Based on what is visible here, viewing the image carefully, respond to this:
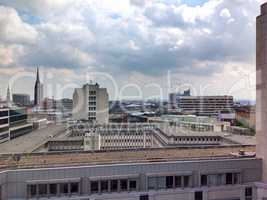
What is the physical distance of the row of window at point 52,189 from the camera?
1483 cm

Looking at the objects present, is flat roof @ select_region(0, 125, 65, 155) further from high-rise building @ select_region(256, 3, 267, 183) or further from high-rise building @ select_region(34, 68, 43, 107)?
high-rise building @ select_region(34, 68, 43, 107)

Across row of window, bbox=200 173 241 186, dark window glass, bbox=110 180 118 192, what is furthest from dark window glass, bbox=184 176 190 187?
dark window glass, bbox=110 180 118 192

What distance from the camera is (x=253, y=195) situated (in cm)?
1744

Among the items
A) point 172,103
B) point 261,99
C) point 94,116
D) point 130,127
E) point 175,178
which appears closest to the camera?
point 175,178

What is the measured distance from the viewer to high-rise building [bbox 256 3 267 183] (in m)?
17.0

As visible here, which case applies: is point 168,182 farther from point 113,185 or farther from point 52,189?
point 52,189

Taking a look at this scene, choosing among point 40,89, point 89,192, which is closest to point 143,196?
point 89,192

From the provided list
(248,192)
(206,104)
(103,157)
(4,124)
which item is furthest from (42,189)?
(206,104)

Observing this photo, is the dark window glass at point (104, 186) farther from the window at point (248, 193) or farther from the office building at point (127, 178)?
the window at point (248, 193)

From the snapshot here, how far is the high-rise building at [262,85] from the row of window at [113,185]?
7.62 metres

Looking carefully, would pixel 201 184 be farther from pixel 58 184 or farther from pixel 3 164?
pixel 3 164

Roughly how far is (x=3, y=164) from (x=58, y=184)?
3761 millimetres

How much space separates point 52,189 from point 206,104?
12470 centimetres

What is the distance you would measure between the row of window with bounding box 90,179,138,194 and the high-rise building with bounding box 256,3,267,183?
7625mm
